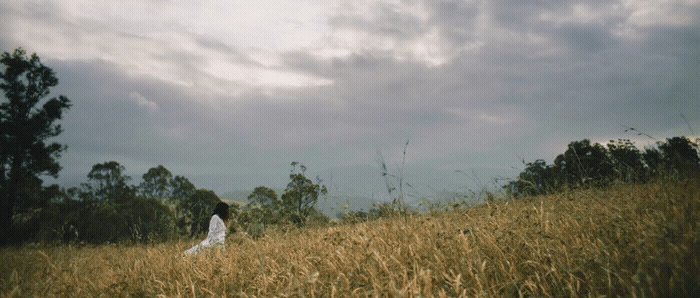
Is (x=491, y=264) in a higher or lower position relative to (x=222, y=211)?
lower

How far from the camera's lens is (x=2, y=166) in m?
18.5

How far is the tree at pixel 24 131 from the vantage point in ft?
60.9

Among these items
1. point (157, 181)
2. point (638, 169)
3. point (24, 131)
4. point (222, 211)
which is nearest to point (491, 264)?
point (638, 169)

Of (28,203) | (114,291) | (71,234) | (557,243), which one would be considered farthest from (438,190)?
(28,203)

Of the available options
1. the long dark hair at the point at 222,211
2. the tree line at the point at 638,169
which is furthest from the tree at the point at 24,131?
the tree line at the point at 638,169

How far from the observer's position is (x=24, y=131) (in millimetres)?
19453

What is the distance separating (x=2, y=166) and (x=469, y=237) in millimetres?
26109

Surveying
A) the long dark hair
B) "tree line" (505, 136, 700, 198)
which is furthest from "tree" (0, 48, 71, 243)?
"tree line" (505, 136, 700, 198)

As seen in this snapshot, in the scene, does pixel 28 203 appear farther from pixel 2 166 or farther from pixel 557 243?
pixel 557 243

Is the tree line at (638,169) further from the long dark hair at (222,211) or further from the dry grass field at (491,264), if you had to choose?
the long dark hair at (222,211)

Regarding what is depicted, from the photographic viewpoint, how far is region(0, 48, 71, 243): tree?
60.9 feet

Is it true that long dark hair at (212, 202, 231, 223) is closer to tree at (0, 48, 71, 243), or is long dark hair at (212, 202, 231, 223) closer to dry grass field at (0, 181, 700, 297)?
dry grass field at (0, 181, 700, 297)

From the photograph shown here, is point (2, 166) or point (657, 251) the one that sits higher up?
point (2, 166)

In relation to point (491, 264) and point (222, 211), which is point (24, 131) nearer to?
point (222, 211)
